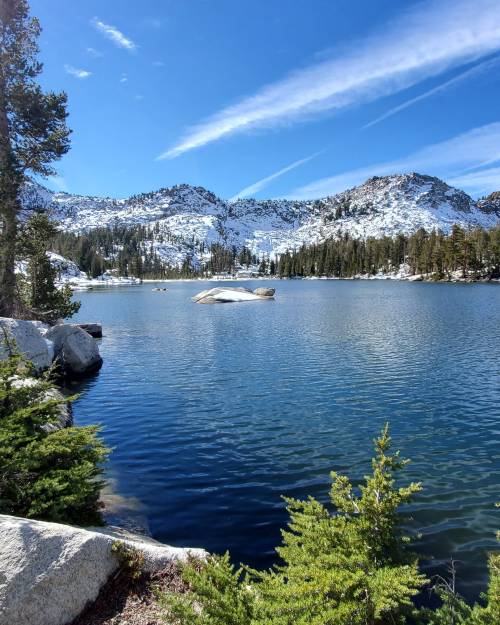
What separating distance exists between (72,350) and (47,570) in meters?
25.9

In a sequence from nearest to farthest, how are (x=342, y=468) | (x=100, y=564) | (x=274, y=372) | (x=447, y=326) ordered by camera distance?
(x=100, y=564) < (x=342, y=468) < (x=274, y=372) < (x=447, y=326)

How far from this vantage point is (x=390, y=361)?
98.3 feet

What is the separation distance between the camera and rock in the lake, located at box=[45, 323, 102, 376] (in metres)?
29.9

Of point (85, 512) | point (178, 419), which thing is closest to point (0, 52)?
point (178, 419)

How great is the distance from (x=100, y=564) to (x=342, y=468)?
9.35m

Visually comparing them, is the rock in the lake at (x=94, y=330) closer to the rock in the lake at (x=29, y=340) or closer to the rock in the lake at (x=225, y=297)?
the rock in the lake at (x=29, y=340)

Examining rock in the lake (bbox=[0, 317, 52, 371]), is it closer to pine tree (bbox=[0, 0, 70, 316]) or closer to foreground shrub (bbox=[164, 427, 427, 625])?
pine tree (bbox=[0, 0, 70, 316])

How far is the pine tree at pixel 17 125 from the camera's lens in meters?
28.2

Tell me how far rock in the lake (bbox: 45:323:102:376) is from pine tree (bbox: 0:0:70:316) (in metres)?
3.52

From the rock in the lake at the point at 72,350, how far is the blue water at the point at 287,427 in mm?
1348

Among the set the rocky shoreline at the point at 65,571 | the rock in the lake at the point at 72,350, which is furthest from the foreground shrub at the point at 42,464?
the rock in the lake at the point at 72,350

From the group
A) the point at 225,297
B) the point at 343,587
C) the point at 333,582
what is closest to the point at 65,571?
the point at 333,582

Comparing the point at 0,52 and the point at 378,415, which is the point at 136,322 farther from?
the point at 378,415

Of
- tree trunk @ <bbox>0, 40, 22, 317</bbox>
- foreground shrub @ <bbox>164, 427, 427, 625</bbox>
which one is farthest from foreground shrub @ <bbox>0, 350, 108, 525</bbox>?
tree trunk @ <bbox>0, 40, 22, 317</bbox>
